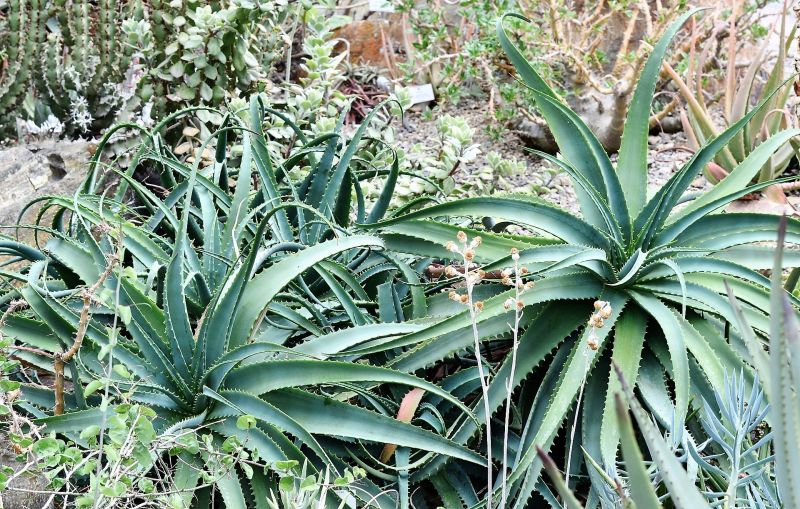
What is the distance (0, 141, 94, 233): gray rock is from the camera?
9.53ft

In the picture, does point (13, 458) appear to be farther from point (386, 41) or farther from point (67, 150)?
point (386, 41)

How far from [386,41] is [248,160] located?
4392 millimetres

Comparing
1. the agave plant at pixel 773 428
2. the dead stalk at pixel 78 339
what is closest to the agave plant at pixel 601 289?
the dead stalk at pixel 78 339

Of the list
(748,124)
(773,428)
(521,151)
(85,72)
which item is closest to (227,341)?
(773,428)

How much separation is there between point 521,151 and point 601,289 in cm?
328

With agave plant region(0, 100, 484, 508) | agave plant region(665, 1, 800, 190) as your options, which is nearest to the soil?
agave plant region(665, 1, 800, 190)

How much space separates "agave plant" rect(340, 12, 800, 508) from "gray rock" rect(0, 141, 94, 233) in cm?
170

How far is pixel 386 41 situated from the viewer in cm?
598

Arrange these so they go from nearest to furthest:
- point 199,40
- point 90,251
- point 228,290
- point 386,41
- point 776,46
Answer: point 228,290 → point 90,251 → point 199,40 → point 776,46 → point 386,41

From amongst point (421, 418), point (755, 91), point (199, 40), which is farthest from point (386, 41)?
point (421, 418)

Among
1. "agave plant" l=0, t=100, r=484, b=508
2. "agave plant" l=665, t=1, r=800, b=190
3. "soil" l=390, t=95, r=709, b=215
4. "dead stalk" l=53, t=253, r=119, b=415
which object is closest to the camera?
"dead stalk" l=53, t=253, r=119, b=415

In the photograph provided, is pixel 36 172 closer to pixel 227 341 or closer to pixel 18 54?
pixel 18 54

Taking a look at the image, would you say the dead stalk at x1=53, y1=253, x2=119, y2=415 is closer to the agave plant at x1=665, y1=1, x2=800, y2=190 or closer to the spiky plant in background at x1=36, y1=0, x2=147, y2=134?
the spiky plant in background at x1=36, y1=0, x2=147, y2=134

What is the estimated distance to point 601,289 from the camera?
68.4 inches
